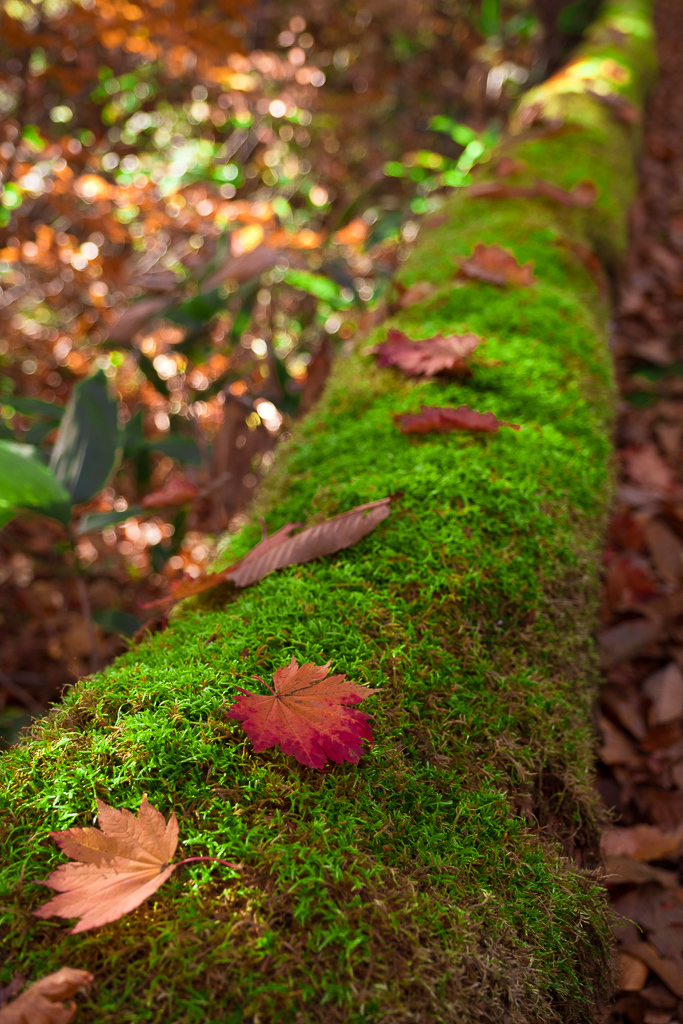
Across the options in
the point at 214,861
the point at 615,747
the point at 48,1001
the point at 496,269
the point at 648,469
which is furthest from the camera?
the point at 648,469

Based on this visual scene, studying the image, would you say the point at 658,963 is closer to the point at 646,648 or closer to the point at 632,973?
the point at 632,973

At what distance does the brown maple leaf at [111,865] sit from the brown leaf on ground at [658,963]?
967 millimetres

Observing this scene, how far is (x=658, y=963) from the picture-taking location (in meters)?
1.17

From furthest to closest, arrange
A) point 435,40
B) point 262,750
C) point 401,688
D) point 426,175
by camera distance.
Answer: point 435,40 → point 426,175 → point 401,688 → point 262,750

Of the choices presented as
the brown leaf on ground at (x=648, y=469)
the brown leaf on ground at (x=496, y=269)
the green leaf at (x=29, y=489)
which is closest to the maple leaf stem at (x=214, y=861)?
the green leaf at (x=29, y=489)

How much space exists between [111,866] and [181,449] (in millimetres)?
1687

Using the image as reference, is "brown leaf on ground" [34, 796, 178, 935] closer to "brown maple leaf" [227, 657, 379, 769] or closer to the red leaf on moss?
"brown maple leaf" [227, 657, 379, 769]

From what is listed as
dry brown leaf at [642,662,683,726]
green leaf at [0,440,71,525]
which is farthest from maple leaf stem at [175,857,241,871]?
dry brown leaf at [642,662,683,726]

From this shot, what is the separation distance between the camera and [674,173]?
16.4 feet

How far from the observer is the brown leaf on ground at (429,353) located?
1.50 m

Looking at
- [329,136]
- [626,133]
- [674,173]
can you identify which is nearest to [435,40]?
[329,136]

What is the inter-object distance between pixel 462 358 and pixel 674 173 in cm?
483

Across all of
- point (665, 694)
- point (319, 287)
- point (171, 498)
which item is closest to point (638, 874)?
point (665, 694)

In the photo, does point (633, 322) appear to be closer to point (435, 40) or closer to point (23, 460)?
point (23, 460)
